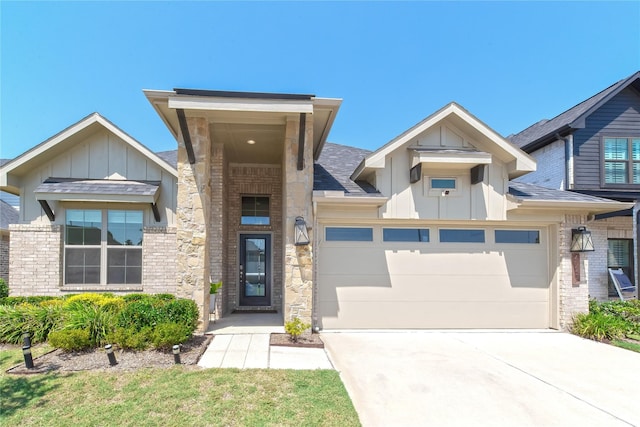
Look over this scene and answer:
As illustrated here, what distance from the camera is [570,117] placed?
11.0 m

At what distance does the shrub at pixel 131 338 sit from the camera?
5152 millimetres

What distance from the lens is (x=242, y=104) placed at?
6023 millimetres

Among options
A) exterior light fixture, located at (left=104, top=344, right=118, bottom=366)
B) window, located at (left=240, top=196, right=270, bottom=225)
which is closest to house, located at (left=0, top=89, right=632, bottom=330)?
window, located at (left=240, top=196, right=270, bottom=225)

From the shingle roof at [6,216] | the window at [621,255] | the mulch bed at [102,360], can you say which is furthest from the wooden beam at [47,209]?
the window at [621,255]

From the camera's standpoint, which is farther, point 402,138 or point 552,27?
point 552,27

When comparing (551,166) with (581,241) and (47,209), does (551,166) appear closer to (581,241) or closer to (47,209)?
(581,241)

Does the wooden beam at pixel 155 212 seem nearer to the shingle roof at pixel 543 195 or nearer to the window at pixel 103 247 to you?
the window at pixel 103 247

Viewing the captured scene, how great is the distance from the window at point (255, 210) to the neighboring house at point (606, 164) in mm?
9319

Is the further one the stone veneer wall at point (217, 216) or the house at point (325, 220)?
the stone veneer wall at point (217, 216)

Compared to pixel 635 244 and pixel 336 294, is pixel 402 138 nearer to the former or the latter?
pixel 336 294

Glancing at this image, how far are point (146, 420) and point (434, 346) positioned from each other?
4.84 m

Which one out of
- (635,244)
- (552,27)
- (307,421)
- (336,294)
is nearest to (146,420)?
(307,421)

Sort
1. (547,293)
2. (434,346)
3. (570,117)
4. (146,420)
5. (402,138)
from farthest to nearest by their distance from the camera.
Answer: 1. (570,117)
2. (547,293)
3. (402,138)
4. (434,346)
5. (146,420)

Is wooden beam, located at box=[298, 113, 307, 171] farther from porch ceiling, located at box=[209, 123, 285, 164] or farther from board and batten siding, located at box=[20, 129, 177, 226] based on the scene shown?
board and batten siding, located at box=[20, 129, 177, 226]
